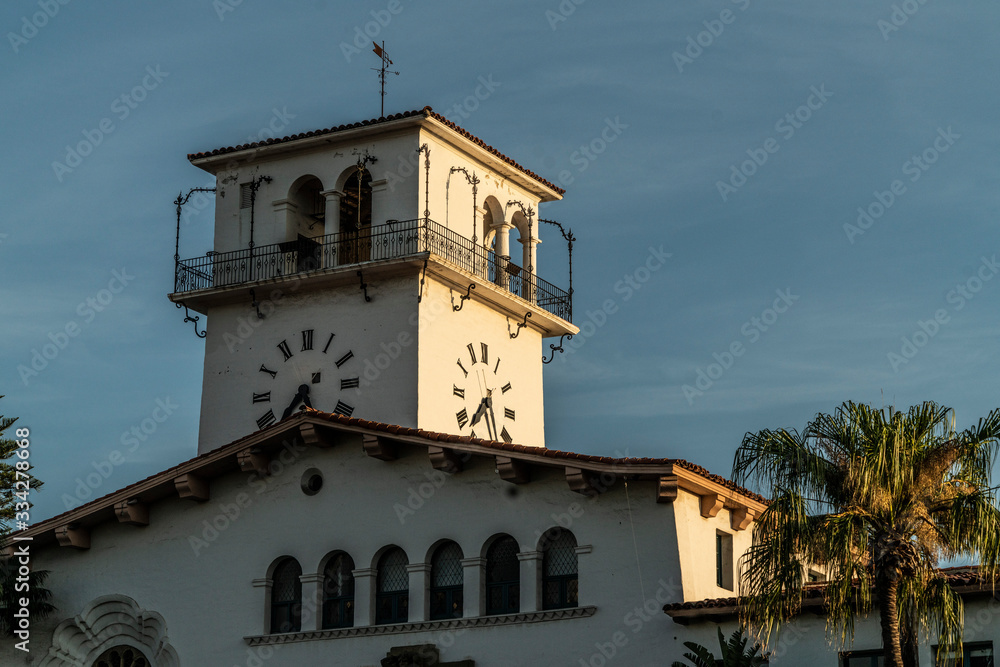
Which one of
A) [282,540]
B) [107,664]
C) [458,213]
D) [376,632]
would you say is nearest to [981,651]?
[376,632]

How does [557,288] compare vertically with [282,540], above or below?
above

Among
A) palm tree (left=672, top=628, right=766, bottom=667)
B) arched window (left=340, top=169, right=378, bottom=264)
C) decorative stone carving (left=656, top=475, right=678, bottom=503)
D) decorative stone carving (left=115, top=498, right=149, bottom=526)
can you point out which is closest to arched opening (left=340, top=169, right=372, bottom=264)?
arched window (left=340, top=169, right=378, bottom=264)

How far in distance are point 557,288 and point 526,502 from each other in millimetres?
14928

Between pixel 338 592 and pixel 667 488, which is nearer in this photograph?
pixel 667 488

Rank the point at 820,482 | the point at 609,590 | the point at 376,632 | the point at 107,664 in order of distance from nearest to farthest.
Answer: the point at 820,482 < the point at 609,590 < the point at 376,632 < the point at 107,664

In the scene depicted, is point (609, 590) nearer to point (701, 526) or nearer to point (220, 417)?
point (701, 526)

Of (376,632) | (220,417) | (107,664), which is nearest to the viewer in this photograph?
(376,632)

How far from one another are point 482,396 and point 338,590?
1042cm

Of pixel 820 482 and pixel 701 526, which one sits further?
pixel 701 526

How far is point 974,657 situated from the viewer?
2348 cm

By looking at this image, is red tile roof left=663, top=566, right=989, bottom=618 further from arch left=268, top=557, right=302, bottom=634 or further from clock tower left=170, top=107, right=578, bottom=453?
clock tower left=170, top=107, right=578, bottom=453

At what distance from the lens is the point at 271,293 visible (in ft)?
127

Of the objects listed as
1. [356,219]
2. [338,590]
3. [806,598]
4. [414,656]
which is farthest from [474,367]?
[806,598]

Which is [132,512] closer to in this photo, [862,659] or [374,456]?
[374,456]
